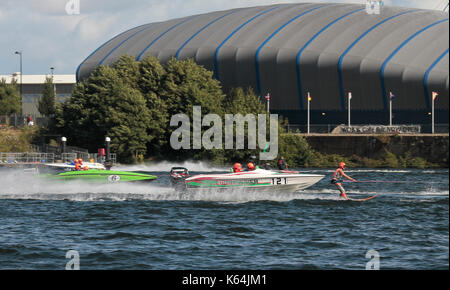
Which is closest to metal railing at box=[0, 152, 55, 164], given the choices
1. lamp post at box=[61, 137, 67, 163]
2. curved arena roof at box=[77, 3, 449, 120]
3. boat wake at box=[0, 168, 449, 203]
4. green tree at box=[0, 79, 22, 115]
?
lamp post at box=[61, 137, 67, 163]

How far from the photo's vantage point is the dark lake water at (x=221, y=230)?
19.1 metres

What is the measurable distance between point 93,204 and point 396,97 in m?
60.7

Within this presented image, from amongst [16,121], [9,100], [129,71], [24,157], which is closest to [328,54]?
A: [129,71]

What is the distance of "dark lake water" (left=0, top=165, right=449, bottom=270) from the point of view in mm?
19125

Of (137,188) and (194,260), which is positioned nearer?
(194,260)

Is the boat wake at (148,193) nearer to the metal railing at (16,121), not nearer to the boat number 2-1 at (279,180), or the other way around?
the boat number 2-1 at (279,180)

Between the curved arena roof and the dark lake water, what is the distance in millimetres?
48801

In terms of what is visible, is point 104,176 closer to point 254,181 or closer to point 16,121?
point 254,181

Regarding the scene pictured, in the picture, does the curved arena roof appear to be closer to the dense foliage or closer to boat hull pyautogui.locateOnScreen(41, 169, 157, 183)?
the dense foliage

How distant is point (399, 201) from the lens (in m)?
35.2

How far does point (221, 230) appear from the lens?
84.0 feet

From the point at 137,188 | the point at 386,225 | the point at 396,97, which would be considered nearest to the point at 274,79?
the point at 396,97

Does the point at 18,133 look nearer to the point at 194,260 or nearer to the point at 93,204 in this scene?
the point at 93,204

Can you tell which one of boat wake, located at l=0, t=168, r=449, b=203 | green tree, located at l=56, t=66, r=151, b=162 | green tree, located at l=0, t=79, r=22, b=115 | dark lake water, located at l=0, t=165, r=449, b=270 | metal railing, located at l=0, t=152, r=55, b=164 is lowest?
dark lake water, located at l=0, t=165, r=449, b=270
